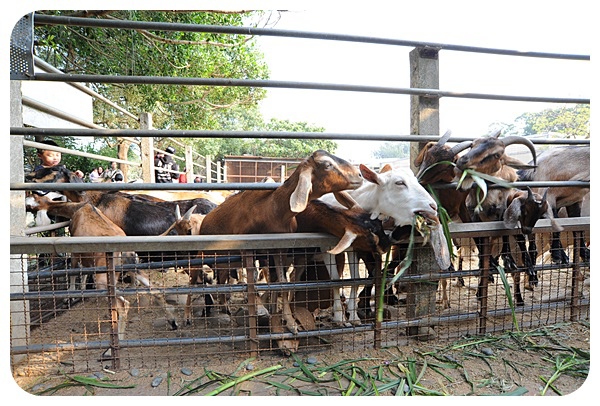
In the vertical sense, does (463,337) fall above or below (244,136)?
below

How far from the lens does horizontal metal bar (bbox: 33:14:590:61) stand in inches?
100

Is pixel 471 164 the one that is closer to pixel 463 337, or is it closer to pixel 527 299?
pixel 463 337

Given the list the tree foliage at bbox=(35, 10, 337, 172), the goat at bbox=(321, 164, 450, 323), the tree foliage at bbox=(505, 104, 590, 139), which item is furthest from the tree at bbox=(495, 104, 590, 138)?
the goat at bbox=(321, 164, 450, 323)

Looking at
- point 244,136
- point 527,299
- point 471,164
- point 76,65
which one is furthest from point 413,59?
point 76,65

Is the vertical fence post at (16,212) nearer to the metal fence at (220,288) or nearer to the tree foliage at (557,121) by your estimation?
the metal fence at (220,288)

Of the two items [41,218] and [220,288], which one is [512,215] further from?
[41,218]

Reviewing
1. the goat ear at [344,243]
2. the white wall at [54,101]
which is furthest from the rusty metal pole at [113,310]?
the white wall at [54,101]

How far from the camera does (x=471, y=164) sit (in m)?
2.84

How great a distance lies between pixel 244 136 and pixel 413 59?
1.63m

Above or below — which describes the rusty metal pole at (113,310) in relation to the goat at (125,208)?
below

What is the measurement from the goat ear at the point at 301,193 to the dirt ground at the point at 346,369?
1.10 metres

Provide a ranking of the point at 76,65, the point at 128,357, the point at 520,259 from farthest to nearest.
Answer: the point at 76,65 → the point at 520,259 → the point at 128,357

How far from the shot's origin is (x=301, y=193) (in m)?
2.48

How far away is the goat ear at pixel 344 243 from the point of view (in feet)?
8.43
